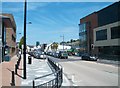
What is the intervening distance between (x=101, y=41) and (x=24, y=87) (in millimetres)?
67859

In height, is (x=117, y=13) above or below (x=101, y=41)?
above

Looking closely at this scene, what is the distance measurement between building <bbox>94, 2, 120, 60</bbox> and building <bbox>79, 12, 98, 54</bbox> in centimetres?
1058

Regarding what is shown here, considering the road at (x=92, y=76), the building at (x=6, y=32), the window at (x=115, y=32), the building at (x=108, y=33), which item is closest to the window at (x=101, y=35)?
the building at (x=108, y=33)

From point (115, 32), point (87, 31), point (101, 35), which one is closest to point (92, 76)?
point (115, 32)

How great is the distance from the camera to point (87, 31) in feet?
345

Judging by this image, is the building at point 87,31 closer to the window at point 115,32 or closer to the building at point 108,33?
the building at point 108,33

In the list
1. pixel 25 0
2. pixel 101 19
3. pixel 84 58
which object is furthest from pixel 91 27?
pixel 25 0

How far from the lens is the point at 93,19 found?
101125mm

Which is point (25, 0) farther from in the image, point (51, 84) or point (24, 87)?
point (51, 84)

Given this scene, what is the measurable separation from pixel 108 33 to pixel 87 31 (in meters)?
28.9

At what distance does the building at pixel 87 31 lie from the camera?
100331 mm

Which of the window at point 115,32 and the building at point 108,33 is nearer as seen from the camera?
the window at point 115,32

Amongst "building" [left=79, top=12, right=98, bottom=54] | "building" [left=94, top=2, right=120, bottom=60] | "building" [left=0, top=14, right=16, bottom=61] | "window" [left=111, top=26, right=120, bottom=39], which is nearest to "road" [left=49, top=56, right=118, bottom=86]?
"building" [left=0, top=14, right=16, bottom=61]

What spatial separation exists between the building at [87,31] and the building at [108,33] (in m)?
10.6
